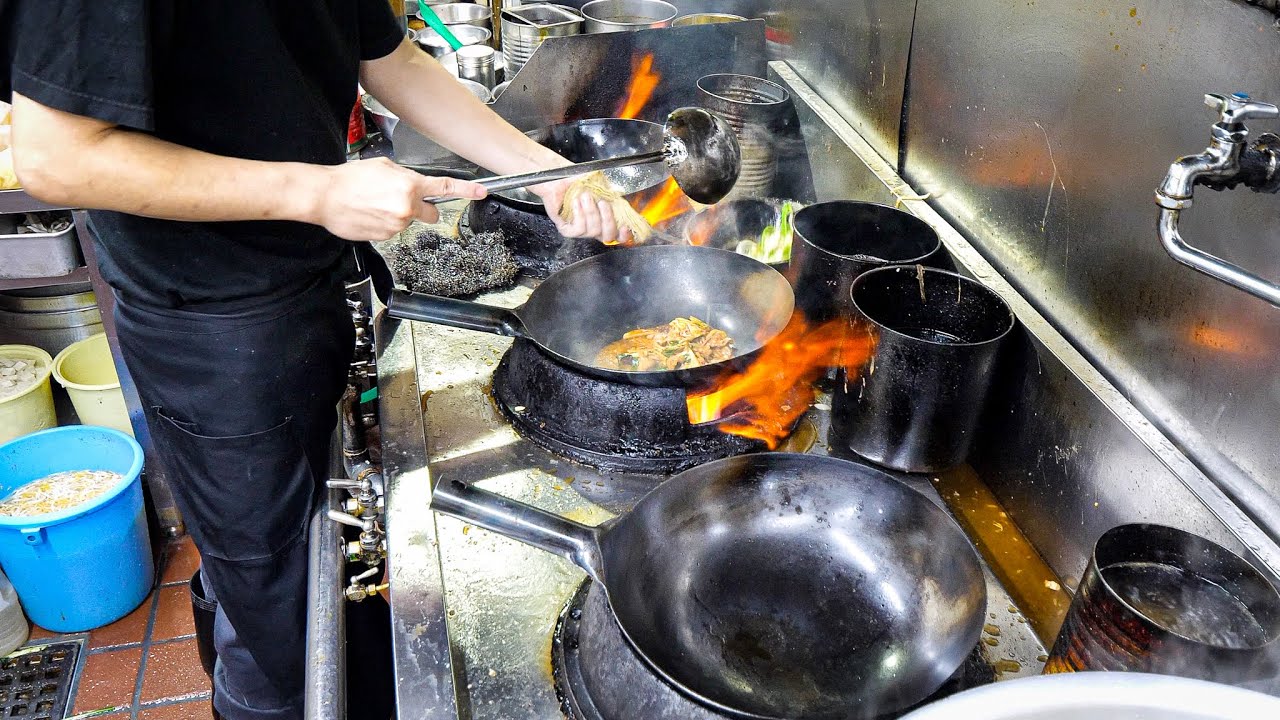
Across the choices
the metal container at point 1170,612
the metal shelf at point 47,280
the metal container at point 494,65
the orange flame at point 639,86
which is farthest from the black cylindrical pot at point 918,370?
the metal shelf at point 47,280

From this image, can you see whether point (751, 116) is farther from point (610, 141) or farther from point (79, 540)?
point (79, 540)

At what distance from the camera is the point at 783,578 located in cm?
153

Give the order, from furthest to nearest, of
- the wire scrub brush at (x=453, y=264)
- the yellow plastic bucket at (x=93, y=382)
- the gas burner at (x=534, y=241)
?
the yellow plastic bucket at (x=93, y=382) < the gas burner at (x=534, y=241) < the wire scrub brush at (x=453, y=264)

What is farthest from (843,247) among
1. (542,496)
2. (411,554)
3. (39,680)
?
(39,680)

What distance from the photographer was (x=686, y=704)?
3.76 ft

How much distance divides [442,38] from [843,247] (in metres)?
2.53

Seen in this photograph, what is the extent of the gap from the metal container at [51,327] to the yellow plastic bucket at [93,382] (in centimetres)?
16

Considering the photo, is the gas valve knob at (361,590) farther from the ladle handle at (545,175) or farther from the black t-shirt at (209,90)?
the ladle handle at (545,175)

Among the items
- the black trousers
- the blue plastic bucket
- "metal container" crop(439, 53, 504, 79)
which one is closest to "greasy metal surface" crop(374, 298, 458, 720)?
the black trousers

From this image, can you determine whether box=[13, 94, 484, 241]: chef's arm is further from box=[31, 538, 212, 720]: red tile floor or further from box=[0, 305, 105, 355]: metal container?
box=[0, 305, 105, 355]: metal container

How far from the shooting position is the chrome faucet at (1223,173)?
1.03 meters

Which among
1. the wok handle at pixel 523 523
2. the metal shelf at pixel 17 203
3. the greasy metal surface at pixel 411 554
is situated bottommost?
the greasy metal surface at pixel 411 554

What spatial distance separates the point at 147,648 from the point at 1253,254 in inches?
138

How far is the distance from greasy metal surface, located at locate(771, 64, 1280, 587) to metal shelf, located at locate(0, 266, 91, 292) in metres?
3.08
